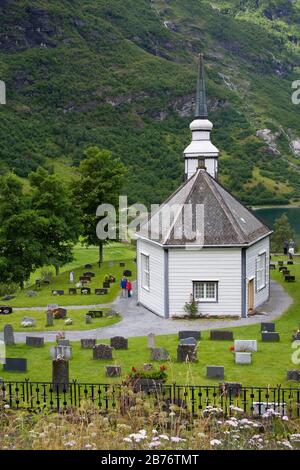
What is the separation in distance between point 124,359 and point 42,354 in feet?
11.5

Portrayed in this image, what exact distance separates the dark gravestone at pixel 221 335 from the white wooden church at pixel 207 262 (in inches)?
200

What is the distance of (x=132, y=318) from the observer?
34000mm

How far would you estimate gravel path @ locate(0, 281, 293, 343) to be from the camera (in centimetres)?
3036

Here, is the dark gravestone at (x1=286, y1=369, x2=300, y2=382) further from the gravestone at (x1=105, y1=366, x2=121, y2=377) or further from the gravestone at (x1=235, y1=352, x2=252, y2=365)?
the gravestone at (x1=105, y1=366, x2=121, y2=377)

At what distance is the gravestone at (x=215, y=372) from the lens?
22250 millimetres

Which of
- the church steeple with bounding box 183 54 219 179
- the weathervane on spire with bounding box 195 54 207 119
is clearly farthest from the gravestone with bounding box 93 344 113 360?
the weathervane on spire with bounding box 195 54 207 119

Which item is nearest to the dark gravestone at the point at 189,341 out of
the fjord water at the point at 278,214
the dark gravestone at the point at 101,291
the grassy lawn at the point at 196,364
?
the grassy lawn at the point at 196,364

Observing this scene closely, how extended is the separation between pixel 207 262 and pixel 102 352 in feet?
32.9

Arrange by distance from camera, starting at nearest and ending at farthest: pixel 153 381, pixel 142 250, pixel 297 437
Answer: pixel 297 437 < pixel 153 381 < pixel 142 250

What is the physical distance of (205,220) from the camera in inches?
1364

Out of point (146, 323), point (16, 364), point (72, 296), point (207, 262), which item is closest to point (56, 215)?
point (72, 296)

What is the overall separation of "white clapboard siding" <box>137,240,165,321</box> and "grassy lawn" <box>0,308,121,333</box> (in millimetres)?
2474
